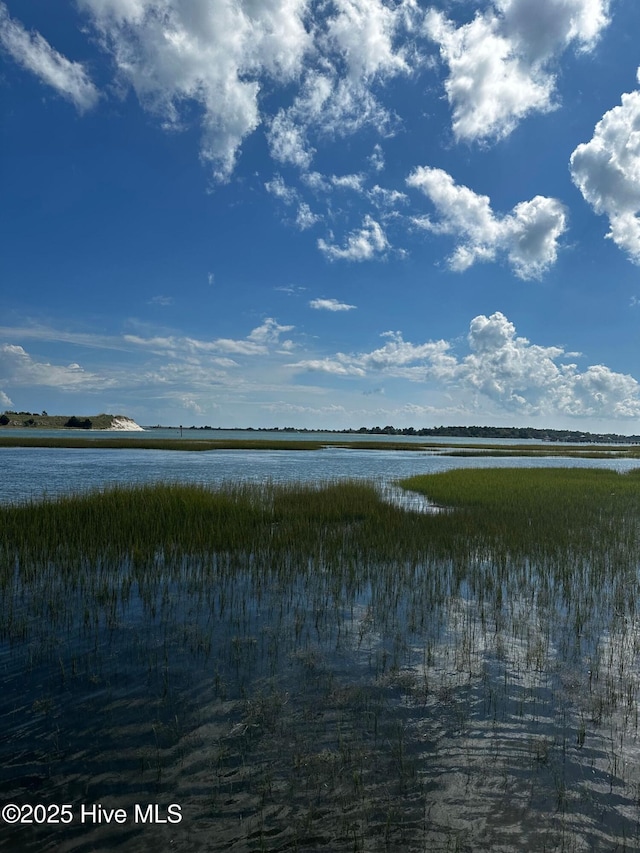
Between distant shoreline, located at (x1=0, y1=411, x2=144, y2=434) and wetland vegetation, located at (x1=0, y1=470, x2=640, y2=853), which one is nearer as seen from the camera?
wetland vegetation, located at (x1=0, y1=470, x2=640, y2=853)

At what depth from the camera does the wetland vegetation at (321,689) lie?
4773 millimetres

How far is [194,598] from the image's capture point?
1088cm

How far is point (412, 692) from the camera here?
281 inches

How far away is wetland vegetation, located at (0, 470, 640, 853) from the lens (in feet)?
15.7

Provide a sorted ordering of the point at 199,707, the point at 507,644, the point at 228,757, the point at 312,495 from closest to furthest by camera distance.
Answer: the point at 228,757, the point at 199,707, the point at 507,644, the point at 312,495

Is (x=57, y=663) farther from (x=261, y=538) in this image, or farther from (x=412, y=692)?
(x=261, y=538)

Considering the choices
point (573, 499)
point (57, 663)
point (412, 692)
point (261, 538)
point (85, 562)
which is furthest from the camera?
point (573, 499)

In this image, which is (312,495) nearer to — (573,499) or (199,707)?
(573,499)

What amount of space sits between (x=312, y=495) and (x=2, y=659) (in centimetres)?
1663

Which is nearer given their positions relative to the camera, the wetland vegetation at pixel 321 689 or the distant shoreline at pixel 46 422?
the wetland vegetation at pixel 321 689

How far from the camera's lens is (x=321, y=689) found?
7109 millimetres

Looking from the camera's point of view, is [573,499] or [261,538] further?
[573,499]

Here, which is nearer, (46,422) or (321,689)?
(321,689)

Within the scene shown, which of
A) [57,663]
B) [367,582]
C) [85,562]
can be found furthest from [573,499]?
[57,663]
